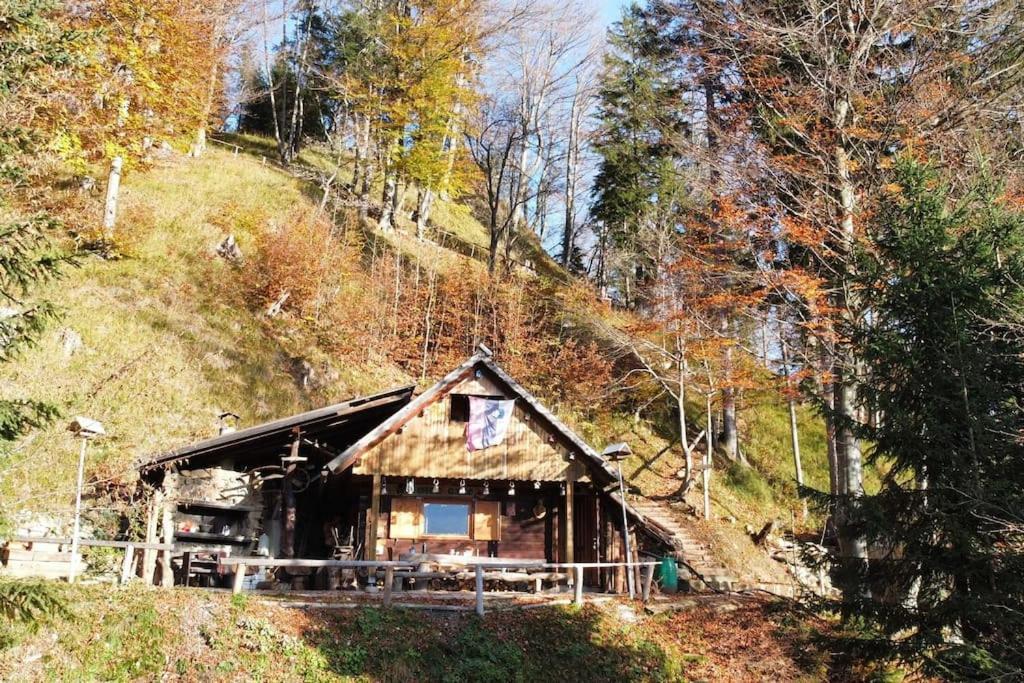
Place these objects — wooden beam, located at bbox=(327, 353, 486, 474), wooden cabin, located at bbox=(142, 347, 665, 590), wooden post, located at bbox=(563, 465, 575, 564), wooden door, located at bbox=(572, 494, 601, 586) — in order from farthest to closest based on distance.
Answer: wooden door, located at bbox=(572, 494, 601, 586) → wooden post, located at bbox=(563, 465, 575, 564) → wooden cabin, located at bbox=(142, 347, 665, 590) → wooden beam, located at bbox=(327, 353, 486, 474)

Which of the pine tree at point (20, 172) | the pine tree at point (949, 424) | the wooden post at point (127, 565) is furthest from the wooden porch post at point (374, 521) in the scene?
the pine tree at point (949, 424)

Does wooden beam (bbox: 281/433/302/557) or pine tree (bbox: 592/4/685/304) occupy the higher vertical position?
pine tree (bbox: 592/4/685/304)

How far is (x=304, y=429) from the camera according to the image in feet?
65.0

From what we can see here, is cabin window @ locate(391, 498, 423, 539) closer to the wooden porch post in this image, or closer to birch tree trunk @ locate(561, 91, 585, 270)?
the wooden porch post

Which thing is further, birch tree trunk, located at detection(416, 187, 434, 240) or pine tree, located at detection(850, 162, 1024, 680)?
birch tree trunk, located at detection(416, 187, 434, 240)

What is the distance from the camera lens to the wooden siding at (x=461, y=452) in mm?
19375

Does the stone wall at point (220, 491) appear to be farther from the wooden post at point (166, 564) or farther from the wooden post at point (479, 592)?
the wooden post at point (479, 592)

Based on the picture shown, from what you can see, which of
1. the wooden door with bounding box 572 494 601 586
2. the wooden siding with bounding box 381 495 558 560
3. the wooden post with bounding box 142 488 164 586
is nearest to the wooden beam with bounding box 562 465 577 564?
the wooden siding with bounding box 381 495 558 560

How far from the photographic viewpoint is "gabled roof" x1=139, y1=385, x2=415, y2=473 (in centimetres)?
1775

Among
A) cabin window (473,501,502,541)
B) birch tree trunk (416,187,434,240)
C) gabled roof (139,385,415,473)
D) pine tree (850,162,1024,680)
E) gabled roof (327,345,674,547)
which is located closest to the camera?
pine tree (850,162,1024,680)

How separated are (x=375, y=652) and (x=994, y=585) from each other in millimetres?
9764

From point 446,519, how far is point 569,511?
11.0 feet

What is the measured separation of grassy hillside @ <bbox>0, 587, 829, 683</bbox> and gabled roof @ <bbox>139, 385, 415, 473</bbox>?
384cm

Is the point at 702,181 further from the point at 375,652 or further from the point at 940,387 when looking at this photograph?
Answer: the point at 375,652
